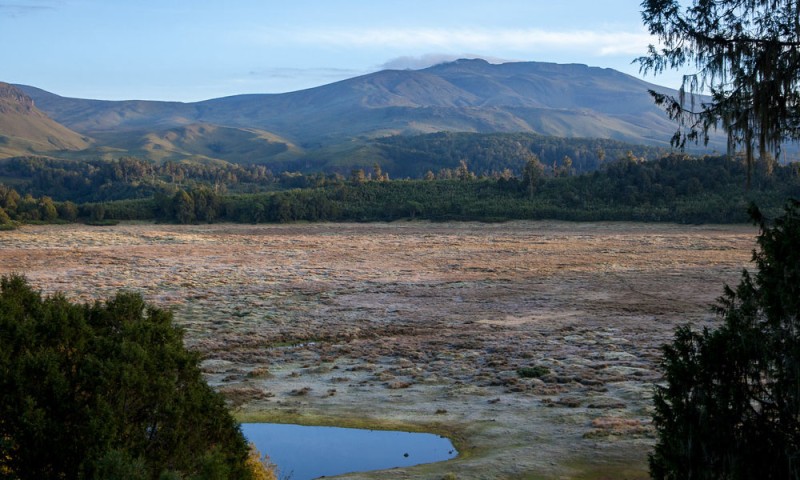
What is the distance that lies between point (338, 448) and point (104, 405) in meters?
7.41

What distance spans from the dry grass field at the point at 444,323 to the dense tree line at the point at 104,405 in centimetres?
508

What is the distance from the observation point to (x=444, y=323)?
85.7 ft

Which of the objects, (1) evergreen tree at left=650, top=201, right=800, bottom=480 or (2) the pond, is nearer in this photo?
(1) evergreen tree at left=650, top=201, right=800, bottom=480

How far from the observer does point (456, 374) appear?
18422 millimetres

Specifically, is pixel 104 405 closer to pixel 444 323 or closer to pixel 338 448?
pixel 338 448

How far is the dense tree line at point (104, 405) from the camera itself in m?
6.04

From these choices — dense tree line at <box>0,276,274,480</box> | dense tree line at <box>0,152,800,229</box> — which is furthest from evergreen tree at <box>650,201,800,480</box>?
dense tree line at <box>0,152,800,229</box>

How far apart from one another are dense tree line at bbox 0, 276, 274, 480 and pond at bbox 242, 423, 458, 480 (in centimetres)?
514

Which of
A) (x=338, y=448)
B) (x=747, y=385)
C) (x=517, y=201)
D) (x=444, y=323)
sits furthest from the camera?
(x=517, y=201)

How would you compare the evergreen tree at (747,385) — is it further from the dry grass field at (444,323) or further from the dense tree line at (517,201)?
the dense tree line at (517,201)

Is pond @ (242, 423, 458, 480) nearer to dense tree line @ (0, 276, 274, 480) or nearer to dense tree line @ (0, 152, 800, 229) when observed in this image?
dense tree line @ (0, 276, 274, 480)

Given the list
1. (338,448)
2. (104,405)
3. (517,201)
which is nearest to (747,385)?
(104,405)

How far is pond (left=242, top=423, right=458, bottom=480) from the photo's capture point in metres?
12.1

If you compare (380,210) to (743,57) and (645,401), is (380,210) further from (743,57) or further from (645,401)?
(743,57)
